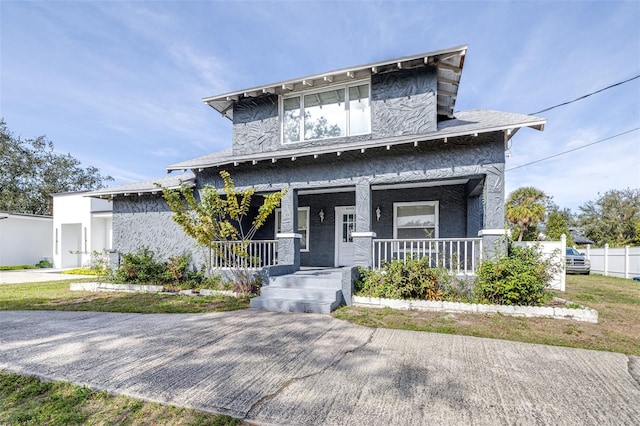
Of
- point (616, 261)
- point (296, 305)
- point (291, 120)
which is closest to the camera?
point (296, 305)

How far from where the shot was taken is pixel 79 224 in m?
18.9

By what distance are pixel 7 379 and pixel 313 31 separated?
494 inches

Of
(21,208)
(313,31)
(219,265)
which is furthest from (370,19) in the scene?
(21,208)

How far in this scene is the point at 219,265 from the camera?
9672 mm

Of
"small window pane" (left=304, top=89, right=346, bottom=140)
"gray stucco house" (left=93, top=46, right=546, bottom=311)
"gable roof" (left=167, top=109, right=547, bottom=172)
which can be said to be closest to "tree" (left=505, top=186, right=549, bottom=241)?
"gray stucco house" (left=93, top=46, right=546, bottom=311)

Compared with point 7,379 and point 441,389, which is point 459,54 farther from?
point 7,379

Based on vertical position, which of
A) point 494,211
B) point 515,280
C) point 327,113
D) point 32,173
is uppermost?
point 32,173

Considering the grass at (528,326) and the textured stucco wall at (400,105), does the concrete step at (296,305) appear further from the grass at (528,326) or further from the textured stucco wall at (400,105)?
the textured stucco wall at (400,105)

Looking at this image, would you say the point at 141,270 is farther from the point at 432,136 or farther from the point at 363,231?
the point at 432,136

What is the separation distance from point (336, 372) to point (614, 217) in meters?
46.1

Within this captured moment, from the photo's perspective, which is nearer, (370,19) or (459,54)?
(459,54)

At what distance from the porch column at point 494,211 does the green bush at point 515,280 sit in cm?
46

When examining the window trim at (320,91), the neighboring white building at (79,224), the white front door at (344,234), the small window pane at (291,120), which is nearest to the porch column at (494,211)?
the window trim at (320,91)

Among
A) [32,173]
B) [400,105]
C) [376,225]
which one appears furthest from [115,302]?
[32,173]
